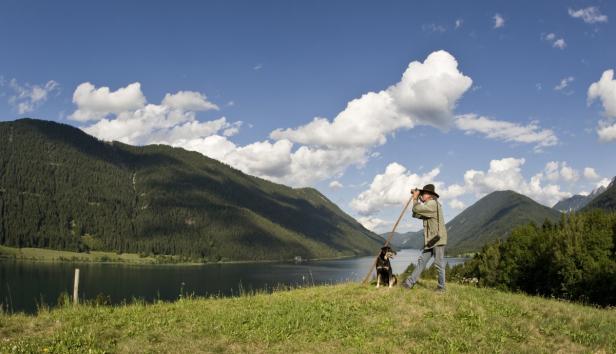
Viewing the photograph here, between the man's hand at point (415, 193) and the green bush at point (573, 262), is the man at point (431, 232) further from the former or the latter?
the green bush at point (573, 262)

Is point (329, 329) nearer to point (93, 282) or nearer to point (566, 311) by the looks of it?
point (566, 311)

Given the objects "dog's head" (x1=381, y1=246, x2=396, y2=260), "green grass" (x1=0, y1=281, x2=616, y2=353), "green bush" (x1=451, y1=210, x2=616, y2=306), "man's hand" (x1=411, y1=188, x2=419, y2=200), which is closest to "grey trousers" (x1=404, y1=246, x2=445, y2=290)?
"dog's head" (x1=381, y1=246, x2=396, y2=260)

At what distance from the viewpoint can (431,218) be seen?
59.2ft

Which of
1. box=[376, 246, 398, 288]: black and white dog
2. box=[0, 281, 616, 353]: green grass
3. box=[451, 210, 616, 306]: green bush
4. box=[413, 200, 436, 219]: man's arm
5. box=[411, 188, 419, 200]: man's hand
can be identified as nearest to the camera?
box=[0, 281, 616, 353]: green grass

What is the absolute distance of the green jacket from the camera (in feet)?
58.2

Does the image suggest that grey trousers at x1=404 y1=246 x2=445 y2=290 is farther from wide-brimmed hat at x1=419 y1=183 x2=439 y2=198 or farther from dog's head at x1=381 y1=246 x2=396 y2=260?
wide-brimmed hat at x1=419 y1=183 x2=439 y2=198

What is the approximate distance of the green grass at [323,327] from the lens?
434 inches

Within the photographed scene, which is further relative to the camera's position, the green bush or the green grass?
the green bush

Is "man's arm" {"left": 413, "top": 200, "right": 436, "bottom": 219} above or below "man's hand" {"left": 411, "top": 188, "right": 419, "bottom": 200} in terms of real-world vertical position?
below

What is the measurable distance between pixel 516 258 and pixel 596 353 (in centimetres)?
4841

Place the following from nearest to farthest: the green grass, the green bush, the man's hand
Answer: the green grass → the man's hand → the green bush

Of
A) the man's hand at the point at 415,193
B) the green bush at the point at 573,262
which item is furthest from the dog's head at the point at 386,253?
the green bush at the point at 573,262

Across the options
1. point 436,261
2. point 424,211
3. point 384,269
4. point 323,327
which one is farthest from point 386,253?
point 323,327

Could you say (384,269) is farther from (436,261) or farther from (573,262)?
(573,262)
